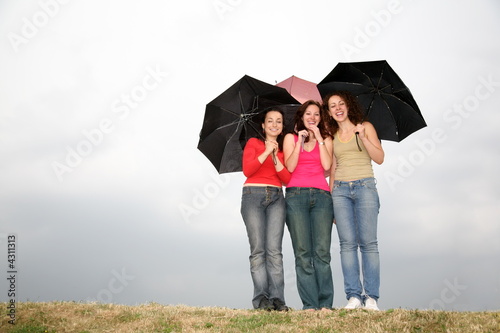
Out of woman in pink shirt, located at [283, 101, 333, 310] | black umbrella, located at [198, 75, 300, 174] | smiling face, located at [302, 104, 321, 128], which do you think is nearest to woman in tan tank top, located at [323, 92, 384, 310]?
woman in pink shirt, located at [283, 101, 333, 310]

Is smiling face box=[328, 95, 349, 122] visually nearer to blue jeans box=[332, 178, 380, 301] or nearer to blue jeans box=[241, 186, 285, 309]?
blue jeans box=[332, 178, 380, 301]

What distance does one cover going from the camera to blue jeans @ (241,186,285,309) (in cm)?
782

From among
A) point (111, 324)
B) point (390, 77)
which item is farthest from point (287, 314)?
point (390, 77)

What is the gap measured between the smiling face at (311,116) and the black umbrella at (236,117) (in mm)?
545

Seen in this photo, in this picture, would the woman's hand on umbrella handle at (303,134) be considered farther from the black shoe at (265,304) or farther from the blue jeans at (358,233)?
the black shoe at (265,304)

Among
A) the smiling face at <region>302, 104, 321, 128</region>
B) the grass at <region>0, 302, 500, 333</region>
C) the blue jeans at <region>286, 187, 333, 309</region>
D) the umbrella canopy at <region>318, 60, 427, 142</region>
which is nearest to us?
the grass at <region>0, 302, 500, 333</region>

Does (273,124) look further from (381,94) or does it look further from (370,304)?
(370,304)

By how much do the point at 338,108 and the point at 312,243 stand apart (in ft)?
8.33

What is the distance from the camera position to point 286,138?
319 inches

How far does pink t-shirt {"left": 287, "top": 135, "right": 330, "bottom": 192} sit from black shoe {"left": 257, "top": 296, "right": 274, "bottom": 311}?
206 centimetres

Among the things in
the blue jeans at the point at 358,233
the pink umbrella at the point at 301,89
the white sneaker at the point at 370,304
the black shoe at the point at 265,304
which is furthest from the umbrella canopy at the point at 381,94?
the black shoe at the point at 265,304

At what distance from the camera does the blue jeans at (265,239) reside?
308 inches

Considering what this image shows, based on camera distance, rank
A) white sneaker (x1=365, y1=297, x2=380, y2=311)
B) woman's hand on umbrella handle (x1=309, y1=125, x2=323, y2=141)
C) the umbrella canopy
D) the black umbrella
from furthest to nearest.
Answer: the black umbrella
the umbrella canopy
woman's hand on umbrella handle (x1=309, y1=125, x2=323, y2=141)
white sneaker (x1=365, y1=297, x2=380, y2=311)

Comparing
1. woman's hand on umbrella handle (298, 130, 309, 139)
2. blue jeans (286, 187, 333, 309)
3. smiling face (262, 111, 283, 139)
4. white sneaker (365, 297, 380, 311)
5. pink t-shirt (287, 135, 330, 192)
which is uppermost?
smiling face (262, 111, 283, 139)
